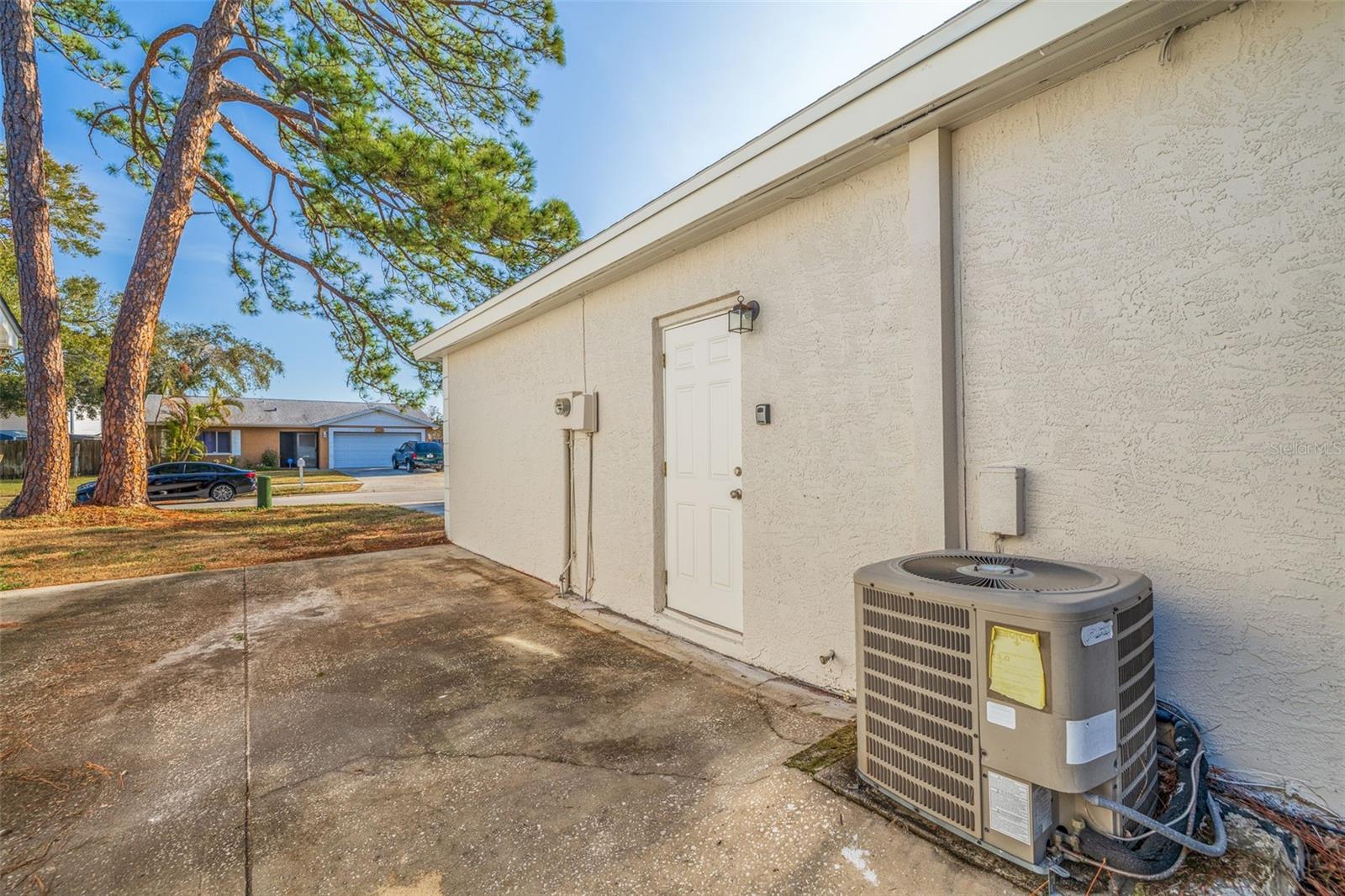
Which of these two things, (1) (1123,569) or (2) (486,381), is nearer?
(1) (1123,569)

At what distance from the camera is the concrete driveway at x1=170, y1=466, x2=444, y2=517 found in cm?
1418

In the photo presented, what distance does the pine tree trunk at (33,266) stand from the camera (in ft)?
31.6

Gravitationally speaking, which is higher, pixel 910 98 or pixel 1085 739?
pixel 910 98

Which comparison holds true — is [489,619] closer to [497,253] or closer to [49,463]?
[497,253]

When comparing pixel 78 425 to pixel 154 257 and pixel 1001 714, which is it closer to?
pixel 154 257

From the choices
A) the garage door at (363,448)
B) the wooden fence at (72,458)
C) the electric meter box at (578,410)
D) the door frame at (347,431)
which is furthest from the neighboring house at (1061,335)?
the garage door at (363,448)

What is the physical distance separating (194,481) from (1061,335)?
1944 cm

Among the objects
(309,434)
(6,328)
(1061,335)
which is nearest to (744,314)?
(1061,335)

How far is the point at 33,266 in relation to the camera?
9938mm

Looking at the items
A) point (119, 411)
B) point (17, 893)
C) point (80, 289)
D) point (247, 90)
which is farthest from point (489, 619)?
point (80, 289)

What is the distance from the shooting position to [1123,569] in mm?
1914

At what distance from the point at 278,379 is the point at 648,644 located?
3583cm

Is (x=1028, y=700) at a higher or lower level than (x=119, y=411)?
lower

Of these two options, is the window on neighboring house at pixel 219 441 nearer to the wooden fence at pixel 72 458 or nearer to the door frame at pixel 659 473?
the wooden fence at pixel 72 458
